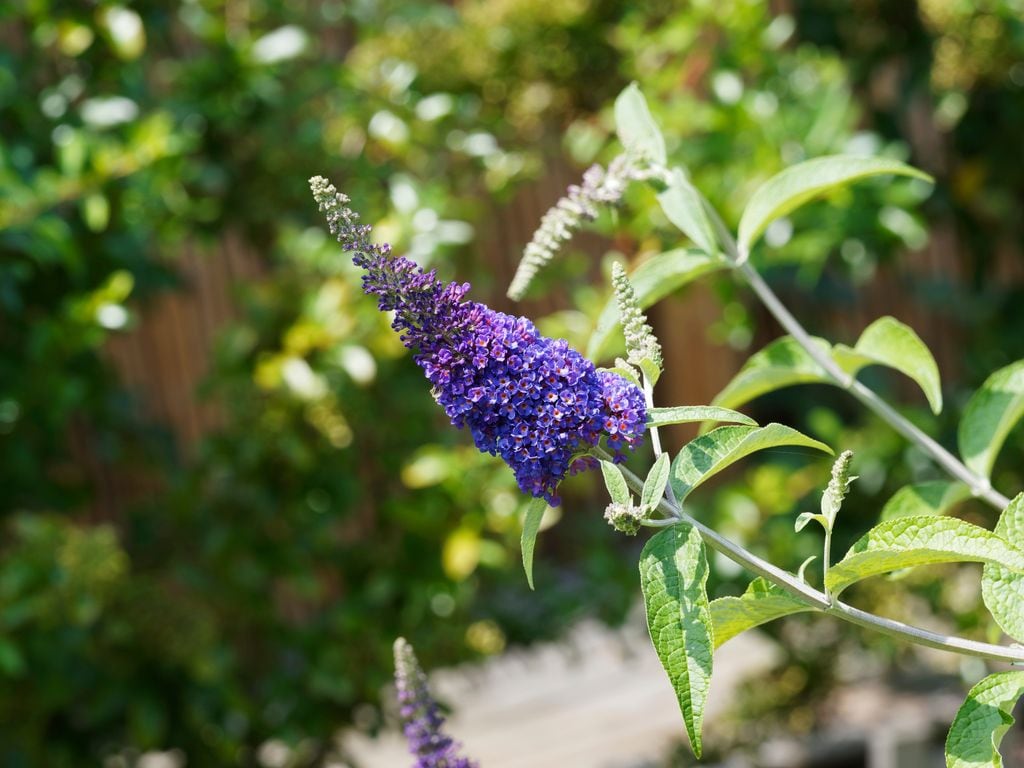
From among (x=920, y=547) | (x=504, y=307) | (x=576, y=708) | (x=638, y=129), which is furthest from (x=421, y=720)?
(x=576, y=708)

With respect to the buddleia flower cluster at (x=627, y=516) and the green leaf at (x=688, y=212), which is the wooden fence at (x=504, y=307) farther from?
the buddleia flower cluster at (x=627, y=516)

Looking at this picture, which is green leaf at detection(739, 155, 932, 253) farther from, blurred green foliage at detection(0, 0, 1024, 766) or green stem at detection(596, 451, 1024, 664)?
blurred green foliage at detection(0, 0, 1024, 766)

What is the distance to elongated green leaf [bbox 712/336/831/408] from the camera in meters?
1.10

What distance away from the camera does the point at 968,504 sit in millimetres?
2623

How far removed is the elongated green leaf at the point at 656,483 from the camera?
669 mm

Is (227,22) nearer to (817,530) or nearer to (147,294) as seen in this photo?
(147,294)

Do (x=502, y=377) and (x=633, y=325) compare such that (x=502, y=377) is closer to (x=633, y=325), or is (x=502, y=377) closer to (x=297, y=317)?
(x=633, y=325)

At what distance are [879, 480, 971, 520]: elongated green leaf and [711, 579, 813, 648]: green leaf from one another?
385 mm

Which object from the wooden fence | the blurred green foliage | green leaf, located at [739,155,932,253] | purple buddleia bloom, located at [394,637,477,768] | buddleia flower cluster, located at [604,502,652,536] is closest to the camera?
buddleia flower cluster, located at [604,502,652,536]

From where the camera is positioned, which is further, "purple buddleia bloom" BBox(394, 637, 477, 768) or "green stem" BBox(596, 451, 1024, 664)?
"purple buddleia bloom" BBox(394, 637, 477, 768)

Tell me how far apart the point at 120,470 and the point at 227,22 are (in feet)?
3.20

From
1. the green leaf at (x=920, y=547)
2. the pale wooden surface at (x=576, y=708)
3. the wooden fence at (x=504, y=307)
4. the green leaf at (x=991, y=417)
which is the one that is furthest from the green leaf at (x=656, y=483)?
the pale wooden surface at (x=576, y=708)

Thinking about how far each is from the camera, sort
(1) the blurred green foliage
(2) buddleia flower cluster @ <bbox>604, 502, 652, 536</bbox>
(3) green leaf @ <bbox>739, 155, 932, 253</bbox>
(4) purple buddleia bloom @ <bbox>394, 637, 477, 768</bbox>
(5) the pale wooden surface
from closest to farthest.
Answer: (2) buddleia flower cluster @ <bbox>604, 502, 652, 536</bbox> < (4) purple buddleia bloom @ <bbox>394, 637, 477, 768</bbox> < (3) green leaf @ <bbox>739, 155, 932, 253</bbox> < (1) the blurred green foliage < (5) the pale wooden surface

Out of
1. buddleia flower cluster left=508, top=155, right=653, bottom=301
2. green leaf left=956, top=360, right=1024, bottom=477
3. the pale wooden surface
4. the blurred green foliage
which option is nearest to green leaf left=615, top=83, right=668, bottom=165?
buddleia flower cluster left=508, top=155, right=653, bottom=301
